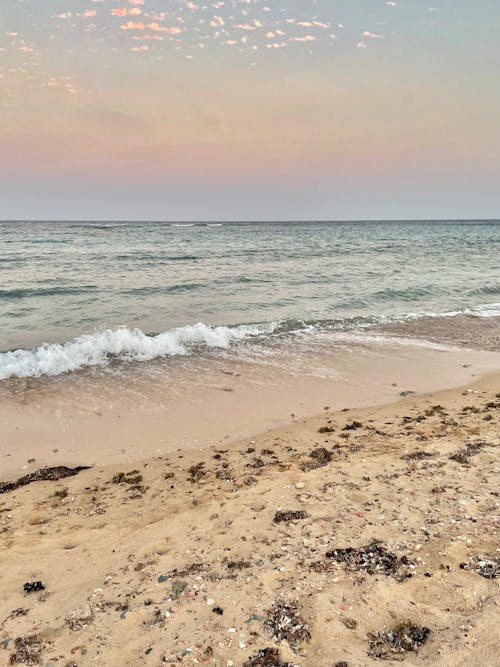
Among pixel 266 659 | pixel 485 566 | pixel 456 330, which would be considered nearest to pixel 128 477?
pixel 266 659

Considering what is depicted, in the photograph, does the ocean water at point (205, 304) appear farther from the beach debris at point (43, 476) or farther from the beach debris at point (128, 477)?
the beach debris at point (128, 477)

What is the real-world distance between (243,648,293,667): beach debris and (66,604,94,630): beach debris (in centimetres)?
120

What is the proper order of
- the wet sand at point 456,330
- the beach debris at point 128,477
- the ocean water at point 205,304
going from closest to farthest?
1. the beach debris at point 128,477
2. the ocean water at point 205,304
3. the wet sand at point 456,330

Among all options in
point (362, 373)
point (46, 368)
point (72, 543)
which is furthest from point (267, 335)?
point (72, 543)

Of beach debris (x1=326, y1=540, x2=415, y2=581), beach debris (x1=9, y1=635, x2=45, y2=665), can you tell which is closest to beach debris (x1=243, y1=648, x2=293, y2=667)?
beach debris (x1=326, y1=540, x2=415, y2=581)

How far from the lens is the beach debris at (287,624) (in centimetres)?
267

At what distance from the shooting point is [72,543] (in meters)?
3.95

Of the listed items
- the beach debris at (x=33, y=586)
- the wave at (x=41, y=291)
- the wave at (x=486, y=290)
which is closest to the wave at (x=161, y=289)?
the wave at (x=41, y=291)

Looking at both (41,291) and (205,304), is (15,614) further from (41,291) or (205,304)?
(41,291)

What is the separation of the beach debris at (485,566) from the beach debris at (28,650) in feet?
9.90

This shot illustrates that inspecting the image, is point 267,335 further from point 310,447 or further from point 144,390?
point 310,447

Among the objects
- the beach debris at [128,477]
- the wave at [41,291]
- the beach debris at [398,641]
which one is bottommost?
the beach debris at [128,477]

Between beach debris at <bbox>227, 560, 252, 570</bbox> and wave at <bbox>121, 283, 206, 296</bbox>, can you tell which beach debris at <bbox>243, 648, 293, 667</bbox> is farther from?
wave at <bbox>121, 283, 206, 296</bbox>

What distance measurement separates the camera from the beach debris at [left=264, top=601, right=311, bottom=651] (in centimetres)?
267
